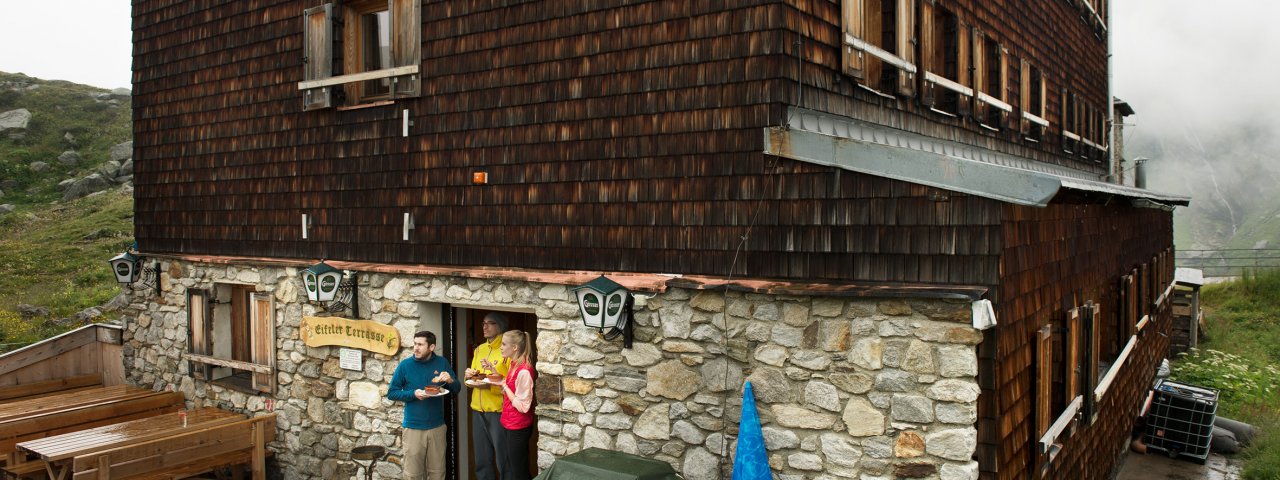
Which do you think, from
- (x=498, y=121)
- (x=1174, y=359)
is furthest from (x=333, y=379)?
(x=1174, y=359)

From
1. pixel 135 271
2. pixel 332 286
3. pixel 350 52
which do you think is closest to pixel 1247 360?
pixel 332 286

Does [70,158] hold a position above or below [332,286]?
above

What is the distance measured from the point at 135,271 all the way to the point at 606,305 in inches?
286

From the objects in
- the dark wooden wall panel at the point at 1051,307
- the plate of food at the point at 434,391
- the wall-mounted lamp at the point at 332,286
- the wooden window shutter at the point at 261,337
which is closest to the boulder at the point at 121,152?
the wooden window shutter at the point at 261,337

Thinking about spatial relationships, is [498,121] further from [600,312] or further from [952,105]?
[952,105]

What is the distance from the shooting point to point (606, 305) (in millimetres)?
6082

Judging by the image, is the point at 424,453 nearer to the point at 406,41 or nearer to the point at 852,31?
the point at 406,41

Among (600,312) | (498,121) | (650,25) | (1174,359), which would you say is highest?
(650,25)

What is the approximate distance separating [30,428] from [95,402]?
3.02 ft

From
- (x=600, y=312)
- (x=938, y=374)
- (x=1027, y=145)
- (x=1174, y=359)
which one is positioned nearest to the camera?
(x=938, y=374)

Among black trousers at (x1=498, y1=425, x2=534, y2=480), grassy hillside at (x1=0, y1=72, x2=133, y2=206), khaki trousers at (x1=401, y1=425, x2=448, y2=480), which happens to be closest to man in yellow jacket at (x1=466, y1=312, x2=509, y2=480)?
black trousers at (x1=498, y1=425, x2=534, y2=480)

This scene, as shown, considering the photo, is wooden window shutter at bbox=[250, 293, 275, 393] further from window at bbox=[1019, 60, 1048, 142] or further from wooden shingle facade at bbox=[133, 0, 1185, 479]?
window at bbox=[1019, 60, 1048, 142]

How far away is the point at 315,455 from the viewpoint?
8.48 metres

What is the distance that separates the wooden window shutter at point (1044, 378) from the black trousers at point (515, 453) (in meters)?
3.75
